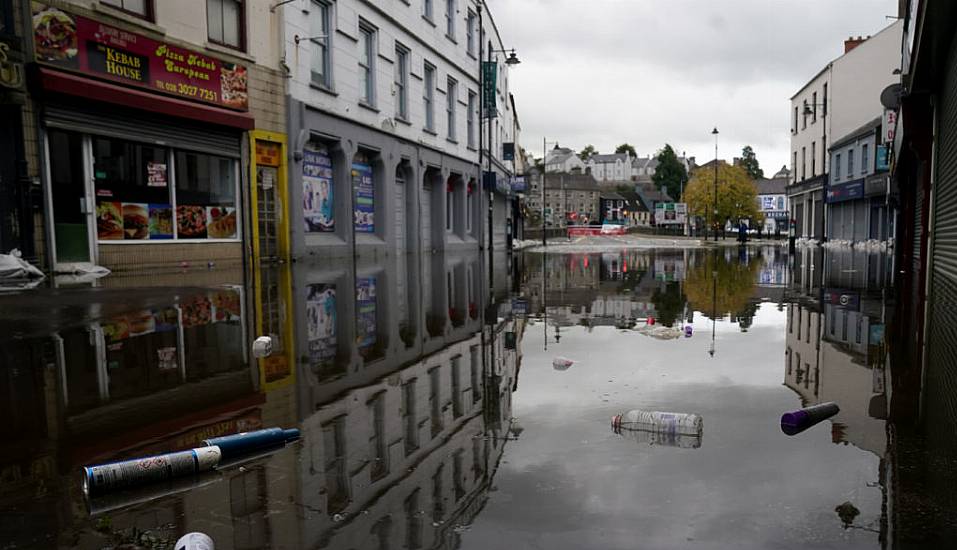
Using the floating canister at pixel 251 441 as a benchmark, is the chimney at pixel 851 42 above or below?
above

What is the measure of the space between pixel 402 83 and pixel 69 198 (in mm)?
15109

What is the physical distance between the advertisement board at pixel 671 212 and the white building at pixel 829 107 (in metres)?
15.2

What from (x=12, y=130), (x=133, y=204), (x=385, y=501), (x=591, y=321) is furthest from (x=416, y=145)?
(x=385, y=501)

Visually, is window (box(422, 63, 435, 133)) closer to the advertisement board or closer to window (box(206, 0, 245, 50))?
window (box(206, 0, 245, 50))

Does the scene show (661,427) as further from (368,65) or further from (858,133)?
(858,133)

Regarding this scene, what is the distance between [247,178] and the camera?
1852 centimetres

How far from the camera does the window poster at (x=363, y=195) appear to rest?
24.0 metres

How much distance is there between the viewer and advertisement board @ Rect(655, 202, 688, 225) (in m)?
75.1

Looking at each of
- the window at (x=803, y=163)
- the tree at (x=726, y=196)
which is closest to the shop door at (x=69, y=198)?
the window at (x=803, y=163)

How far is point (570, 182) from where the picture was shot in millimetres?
156500

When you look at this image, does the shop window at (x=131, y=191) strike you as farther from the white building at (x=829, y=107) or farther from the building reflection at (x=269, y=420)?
the white building at (x=829, y=107)

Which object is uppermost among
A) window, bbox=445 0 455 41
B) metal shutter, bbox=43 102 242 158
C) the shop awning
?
window, bbox=445 0 455 41

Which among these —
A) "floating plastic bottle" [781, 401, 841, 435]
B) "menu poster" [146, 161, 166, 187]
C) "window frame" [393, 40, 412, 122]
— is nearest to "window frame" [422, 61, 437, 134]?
"window frame" [393, 40, 412, 122]

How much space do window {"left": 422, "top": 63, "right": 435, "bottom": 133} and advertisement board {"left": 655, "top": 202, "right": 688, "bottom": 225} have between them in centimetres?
5044
